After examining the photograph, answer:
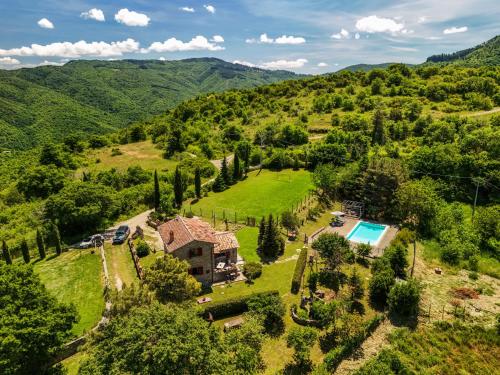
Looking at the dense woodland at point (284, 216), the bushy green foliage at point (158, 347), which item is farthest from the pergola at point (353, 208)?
the bushy green foliage at point (158, 347)

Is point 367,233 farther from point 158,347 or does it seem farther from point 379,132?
point 379,132

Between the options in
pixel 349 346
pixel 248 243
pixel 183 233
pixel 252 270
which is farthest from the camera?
pixel 248 243

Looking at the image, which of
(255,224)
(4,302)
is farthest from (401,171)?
(4,302)

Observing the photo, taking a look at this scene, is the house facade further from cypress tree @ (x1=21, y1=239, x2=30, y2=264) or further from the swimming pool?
the swimming pool

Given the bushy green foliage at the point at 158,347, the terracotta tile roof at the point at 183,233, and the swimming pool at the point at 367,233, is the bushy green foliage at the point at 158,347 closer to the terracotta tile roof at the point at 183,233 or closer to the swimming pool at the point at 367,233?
the terracotta tile roof at the point at 183,233

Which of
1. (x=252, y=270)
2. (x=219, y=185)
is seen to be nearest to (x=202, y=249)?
(x=252, y=270)
